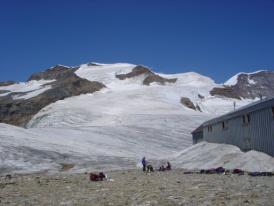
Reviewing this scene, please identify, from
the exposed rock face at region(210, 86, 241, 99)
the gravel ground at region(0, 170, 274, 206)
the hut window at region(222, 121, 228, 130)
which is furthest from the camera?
the exposed rock face at region(210, 86, 241, 99)

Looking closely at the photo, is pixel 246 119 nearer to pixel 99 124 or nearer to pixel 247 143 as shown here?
pixel 247 143

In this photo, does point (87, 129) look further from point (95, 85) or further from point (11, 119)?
point (95, 85)

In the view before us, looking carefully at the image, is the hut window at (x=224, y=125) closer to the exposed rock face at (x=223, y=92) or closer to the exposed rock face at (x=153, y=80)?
the exposed rock face at (x=223, y=92)

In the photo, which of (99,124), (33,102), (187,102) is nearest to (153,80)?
(187,102)

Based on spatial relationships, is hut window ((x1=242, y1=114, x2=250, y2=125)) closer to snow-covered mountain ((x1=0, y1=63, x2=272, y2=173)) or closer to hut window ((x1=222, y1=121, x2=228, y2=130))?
hut window ((x1=222, y1=121, x2=228, y2=130))

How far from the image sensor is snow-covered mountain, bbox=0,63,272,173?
43344 millimetres

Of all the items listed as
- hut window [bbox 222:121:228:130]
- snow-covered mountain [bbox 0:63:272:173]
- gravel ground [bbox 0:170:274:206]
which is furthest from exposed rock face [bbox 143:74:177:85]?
gravel ground [bbox 0:170:274:206]

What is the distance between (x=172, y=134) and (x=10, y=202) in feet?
193

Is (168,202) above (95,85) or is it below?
below

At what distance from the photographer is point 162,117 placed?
298ft

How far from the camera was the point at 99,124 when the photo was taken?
87.0m

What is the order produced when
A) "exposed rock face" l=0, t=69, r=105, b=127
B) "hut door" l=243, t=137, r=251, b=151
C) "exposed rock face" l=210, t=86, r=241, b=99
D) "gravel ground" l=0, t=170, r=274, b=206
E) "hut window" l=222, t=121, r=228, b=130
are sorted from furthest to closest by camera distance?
"exposed rock face" l=210, t=86, r=241, b=99 → "exposed rock face" l=0, t=69, r=105, b=127 → "hut window" l=222, t=121, r=228, b=130 → "hut door" l=243, t=137, r=251, b=151 → "gravel ground" l=0, t=170, r=274, b=206

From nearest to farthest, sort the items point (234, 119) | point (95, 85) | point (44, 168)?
1. point (234, 119)
2. point (44, 168)
3. point (95, 85)

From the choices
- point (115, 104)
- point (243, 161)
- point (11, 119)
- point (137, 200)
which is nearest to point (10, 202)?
point (137, 200)
